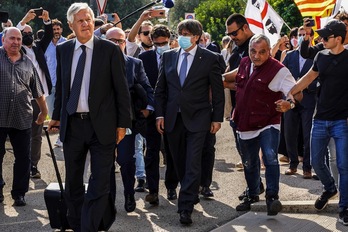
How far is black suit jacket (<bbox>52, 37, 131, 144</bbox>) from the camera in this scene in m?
6.79

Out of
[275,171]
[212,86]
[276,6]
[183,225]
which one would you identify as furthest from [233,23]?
[276,6]

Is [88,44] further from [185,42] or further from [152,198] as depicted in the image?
[152,198]

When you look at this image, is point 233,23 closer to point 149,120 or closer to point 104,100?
point 149,120

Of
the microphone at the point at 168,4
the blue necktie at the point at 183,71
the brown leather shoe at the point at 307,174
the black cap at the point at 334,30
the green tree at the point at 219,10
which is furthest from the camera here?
the green tree at the point at 219,10

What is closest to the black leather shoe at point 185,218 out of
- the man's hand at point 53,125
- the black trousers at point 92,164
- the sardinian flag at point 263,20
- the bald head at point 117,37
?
the black trousers at point 92,164

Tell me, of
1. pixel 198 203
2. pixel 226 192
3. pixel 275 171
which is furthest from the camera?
pixel 226 192

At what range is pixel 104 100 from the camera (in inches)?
269

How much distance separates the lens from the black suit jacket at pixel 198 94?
8.28 m

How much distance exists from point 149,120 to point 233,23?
145cm

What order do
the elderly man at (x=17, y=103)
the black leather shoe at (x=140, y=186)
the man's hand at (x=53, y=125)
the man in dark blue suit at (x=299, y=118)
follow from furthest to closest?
the man in dark blue suit at (x=299, y=118)
the black leather shoe at (x=140, y=186)
the elderly man at (x=17, y=103)
the man's hand at (x=53, y=125)

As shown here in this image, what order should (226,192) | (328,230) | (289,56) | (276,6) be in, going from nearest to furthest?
(328,230) → (226,192) → (289,56) → (276,6)

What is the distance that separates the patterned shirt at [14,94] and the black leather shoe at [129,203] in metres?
1.52

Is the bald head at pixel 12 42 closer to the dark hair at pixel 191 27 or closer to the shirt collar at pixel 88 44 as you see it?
the dark hair at pixel 191 27

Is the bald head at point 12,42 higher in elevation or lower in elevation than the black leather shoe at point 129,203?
higher
